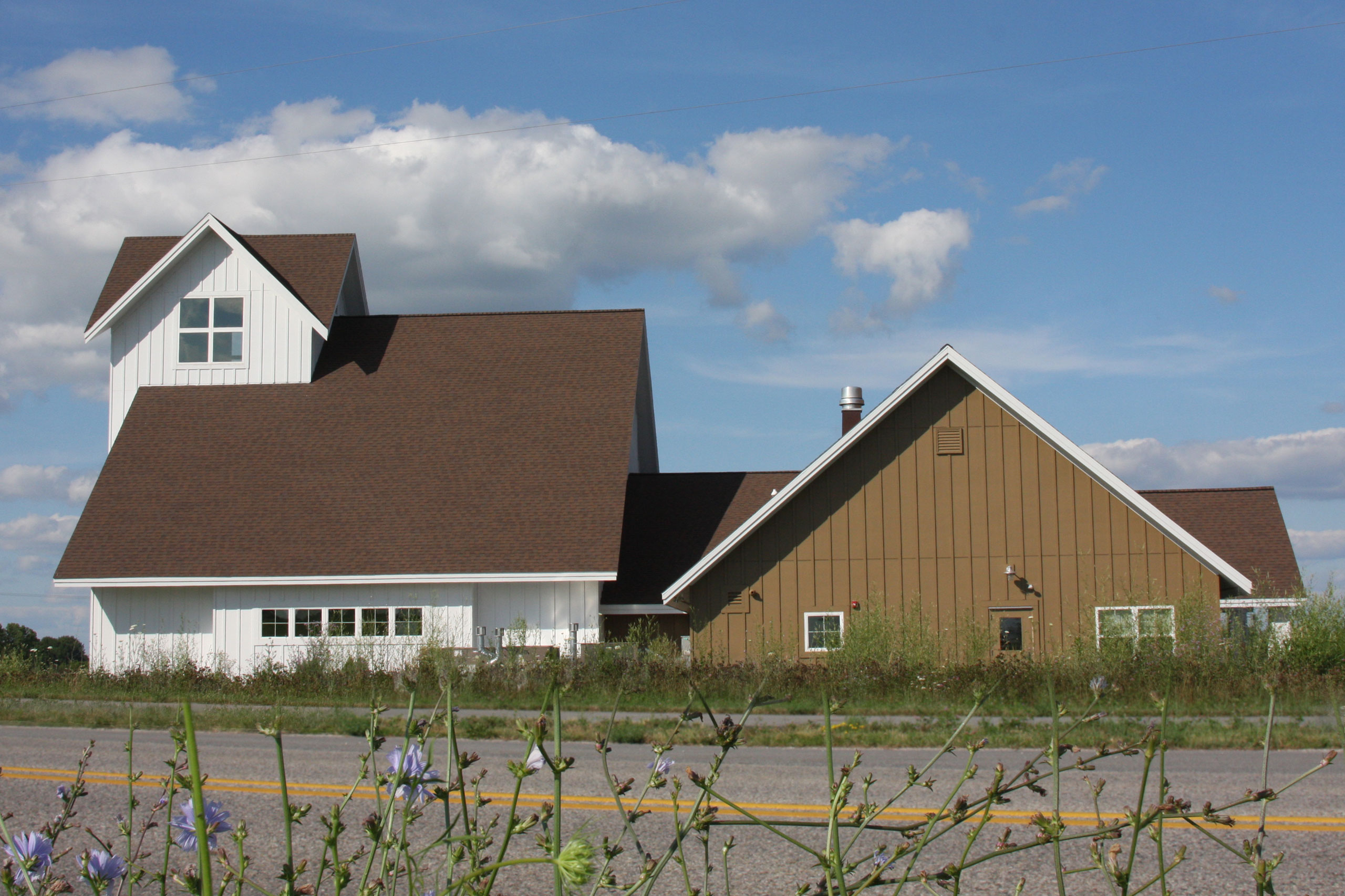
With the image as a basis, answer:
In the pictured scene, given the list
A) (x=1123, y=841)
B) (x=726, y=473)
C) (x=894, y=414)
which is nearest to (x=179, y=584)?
(x=726, y=473)

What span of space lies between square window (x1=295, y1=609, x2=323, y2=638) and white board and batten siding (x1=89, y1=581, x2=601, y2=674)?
0.11 m

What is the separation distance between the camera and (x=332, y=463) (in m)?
26.1

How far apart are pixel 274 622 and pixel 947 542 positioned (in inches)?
548

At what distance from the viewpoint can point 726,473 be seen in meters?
28.3

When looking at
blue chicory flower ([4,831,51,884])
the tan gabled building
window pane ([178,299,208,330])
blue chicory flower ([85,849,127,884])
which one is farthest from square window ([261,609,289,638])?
blue chicory flower ([85,849,127,884])

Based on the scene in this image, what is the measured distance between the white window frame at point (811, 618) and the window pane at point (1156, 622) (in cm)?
541

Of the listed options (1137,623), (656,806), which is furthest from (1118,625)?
(656,806)

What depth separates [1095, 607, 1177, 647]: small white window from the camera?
1870 centimetres

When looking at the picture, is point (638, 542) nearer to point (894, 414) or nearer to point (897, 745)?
point (894, 414)

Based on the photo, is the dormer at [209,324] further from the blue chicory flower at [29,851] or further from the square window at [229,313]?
the blue chicory flower at [29,851]

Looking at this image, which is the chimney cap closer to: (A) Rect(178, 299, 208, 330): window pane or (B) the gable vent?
(B) the gable vent

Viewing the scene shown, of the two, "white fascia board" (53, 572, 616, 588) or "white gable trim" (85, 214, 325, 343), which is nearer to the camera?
"white fascia board" (53, 572, 616, 588)

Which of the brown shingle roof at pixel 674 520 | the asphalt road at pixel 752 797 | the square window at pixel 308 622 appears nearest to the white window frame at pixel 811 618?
the brown shingle roof at pixel 674 520

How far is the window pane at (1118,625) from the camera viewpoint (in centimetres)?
1914
